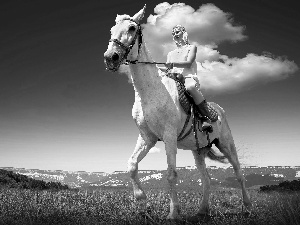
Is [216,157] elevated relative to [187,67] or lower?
lower

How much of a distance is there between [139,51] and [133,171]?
2.52 m

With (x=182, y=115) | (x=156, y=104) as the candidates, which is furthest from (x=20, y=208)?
(x=182, y=115)

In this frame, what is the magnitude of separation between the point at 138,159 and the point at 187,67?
247 centimetres

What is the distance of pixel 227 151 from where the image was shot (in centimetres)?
941

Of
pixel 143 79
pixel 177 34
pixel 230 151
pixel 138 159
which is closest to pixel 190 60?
pixel 177 34

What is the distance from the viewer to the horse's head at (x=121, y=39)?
549cm

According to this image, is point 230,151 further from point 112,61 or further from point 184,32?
point 112,61

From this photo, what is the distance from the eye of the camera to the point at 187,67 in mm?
7344

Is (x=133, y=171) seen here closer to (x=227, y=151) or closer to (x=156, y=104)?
(x=156, y=104)

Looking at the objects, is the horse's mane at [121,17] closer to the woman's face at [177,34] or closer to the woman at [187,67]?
the woman at [187,67]

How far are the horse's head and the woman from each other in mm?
1248

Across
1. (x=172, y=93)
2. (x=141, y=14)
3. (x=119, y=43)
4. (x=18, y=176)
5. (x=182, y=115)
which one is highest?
(x=141, y=14)

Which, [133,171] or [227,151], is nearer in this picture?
[133,171]

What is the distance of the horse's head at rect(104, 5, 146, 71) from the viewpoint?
18.0 feet
